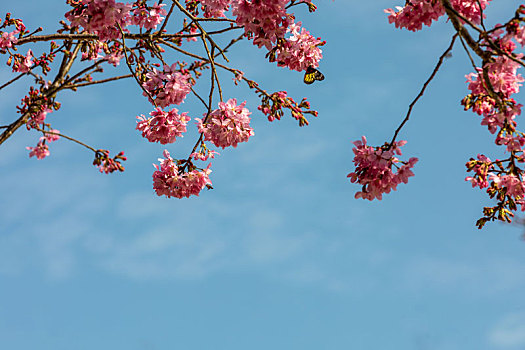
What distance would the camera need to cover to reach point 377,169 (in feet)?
13.1

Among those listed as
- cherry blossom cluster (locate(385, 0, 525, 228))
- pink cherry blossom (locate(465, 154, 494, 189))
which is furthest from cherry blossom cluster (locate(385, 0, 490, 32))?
pink cherry blossom (locate(465, 154, 494, 189))

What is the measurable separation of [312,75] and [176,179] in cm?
156

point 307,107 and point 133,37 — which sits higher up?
point 133,37

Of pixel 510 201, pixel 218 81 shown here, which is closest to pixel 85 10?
pixel 218 81

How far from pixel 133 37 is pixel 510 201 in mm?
3539

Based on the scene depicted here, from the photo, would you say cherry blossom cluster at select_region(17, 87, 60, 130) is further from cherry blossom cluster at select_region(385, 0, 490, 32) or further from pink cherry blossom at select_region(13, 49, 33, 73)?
cherry blossom cluster at select_region(385, 0, 490, 32)

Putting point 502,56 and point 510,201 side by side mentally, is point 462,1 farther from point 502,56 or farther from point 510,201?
point 510,201

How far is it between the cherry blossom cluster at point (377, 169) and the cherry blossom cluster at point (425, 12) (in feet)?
3.13

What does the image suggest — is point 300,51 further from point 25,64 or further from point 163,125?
point 25,64

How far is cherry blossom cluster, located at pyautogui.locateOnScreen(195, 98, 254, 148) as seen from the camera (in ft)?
15.3

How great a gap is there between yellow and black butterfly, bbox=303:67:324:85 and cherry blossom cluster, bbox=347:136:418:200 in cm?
134

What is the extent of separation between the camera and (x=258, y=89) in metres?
4.98

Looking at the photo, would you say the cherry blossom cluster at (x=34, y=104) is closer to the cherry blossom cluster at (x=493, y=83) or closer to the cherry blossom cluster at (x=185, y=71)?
the cherry blossom cluster at (x=185, y=71)

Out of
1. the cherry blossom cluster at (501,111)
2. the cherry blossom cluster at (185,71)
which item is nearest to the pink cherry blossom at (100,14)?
the cherry blossom cluster at (185,71)
